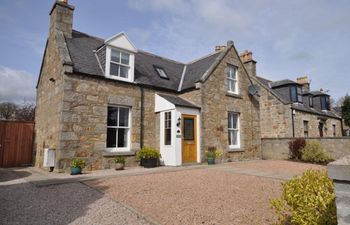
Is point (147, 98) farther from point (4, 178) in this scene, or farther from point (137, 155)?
point (4, 178)

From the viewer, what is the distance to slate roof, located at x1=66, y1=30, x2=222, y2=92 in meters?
10.3

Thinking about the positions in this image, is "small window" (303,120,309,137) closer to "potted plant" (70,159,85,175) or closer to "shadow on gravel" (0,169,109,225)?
"potted plant" (70,159,85,175)

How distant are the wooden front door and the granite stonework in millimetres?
8958

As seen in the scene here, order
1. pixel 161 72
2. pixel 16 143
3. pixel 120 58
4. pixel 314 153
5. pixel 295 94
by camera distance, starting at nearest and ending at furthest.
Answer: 1. pixel 120 58
2. pixel 16 143
3. pixel 314 153
4. pixel 161 72
5. pixel 295 94

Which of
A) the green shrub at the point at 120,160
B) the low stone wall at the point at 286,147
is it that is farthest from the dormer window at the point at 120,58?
the low stone wall at the point at 286,147

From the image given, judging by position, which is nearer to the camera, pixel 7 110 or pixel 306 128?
pixel 306 128

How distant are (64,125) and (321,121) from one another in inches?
877

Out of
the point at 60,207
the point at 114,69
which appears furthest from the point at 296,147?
the point at 60,207

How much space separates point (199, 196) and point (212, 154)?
6515 millimetres

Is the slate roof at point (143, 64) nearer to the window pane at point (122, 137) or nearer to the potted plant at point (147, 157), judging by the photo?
the window pane at point (122, 137)

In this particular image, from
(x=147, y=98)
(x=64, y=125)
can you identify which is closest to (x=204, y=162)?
(x=147, y=98)

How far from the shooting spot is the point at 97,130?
32.0 ft

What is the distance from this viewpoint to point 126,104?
428 inches

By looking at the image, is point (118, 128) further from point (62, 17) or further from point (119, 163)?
point (62, 17)
